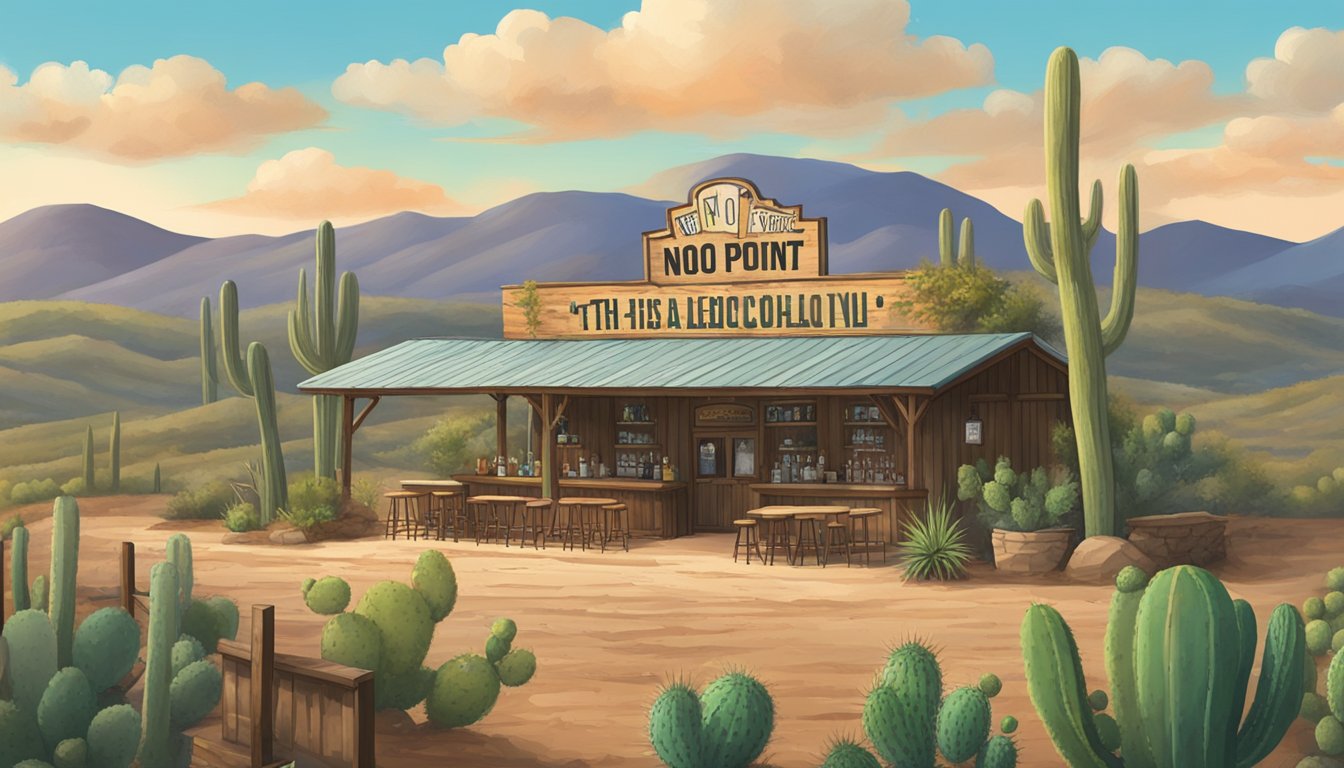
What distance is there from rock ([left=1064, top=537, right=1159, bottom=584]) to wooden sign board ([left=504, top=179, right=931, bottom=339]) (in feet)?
20.9

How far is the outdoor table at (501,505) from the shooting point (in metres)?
21.9

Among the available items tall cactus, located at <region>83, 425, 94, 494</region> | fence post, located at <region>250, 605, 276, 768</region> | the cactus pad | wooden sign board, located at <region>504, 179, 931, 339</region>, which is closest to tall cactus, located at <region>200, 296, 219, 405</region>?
tall cactus, located at <region>83, 425, 94, 494</region>

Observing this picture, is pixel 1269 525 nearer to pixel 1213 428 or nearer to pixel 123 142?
pixel 1213 428

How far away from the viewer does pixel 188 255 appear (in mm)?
95188

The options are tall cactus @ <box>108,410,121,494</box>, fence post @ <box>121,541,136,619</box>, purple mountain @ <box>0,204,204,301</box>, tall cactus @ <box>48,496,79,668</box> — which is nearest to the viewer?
tall cactus @ <box>48,496,79,668</box>

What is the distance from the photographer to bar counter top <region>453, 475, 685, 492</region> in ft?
72.7

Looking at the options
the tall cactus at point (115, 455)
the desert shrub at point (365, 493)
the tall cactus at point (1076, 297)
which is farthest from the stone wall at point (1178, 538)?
the tall cactus at point (115, 455)

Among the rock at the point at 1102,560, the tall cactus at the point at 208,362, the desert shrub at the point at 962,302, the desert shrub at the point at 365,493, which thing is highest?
the tall cactus at the point at 208,362

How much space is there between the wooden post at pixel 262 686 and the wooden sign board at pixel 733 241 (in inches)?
643

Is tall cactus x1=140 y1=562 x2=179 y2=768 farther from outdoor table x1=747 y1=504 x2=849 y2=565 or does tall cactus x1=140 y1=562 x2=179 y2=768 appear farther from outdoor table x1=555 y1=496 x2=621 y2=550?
outdoor table x1=555 y1=496 x2=621 y2=550

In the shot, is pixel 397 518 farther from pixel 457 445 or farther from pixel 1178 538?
pixel 1178 538

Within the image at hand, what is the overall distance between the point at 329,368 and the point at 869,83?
5835 cm

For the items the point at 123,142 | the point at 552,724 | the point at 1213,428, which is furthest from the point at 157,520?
the point at 123,142

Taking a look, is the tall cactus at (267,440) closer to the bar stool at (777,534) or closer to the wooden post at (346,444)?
the wooden post at (346,444)
